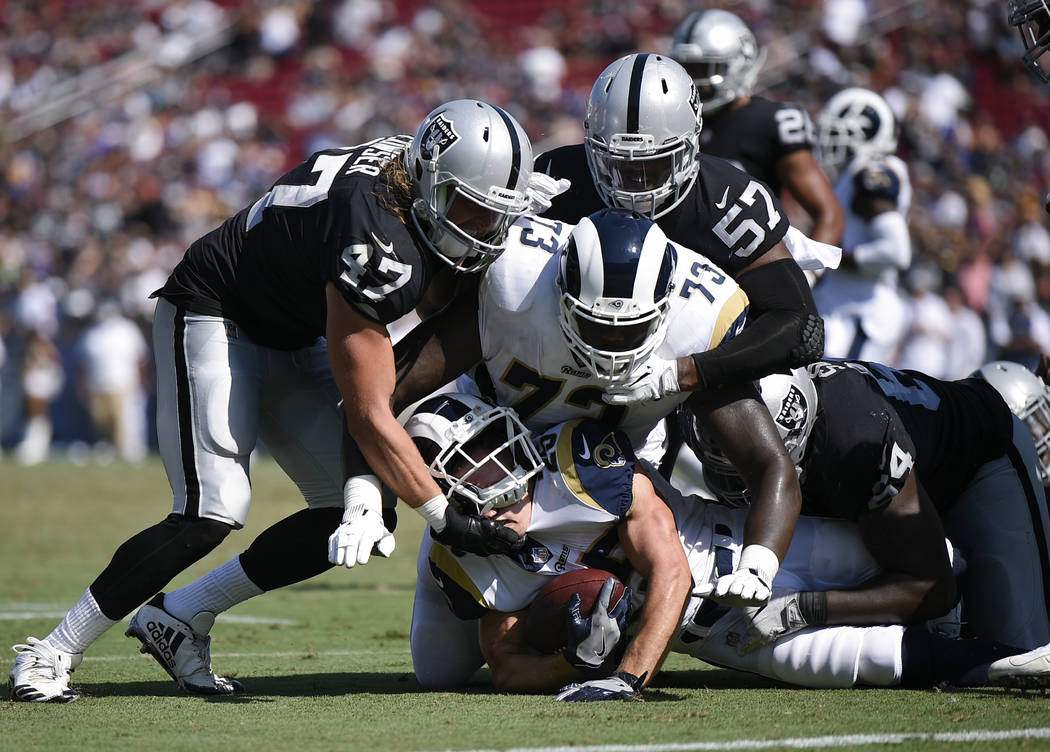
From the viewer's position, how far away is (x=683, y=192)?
174 inches

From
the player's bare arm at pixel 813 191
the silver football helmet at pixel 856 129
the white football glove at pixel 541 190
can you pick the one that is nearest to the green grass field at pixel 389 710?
the white football glove at pixel 541 190

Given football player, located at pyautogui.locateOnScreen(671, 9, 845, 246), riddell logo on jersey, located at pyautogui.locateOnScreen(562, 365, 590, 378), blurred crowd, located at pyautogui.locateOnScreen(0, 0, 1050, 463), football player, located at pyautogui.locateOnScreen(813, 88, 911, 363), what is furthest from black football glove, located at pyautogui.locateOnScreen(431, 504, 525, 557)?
blurred crowd, located at pyautogui.locateOnScreen(0, 0, 1050, 463)

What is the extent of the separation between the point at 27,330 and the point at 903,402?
1188 cm

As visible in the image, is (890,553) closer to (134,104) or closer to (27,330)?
(27,330)

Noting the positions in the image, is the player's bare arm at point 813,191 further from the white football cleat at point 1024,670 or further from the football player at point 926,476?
the white football cleat at point 1024,670

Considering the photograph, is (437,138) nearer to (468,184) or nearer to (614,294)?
(468,184)

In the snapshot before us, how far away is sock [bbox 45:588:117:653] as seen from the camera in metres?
4.04

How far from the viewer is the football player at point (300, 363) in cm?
375

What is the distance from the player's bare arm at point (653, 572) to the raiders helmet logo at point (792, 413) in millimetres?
437

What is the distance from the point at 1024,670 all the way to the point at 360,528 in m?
1.81

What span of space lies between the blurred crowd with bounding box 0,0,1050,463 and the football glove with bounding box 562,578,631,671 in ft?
24.7

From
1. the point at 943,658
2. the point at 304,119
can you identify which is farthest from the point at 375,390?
the point at 304,119

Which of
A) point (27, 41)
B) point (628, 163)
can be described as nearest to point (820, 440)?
point (628, 163)

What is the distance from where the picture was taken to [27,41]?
2009 cm
